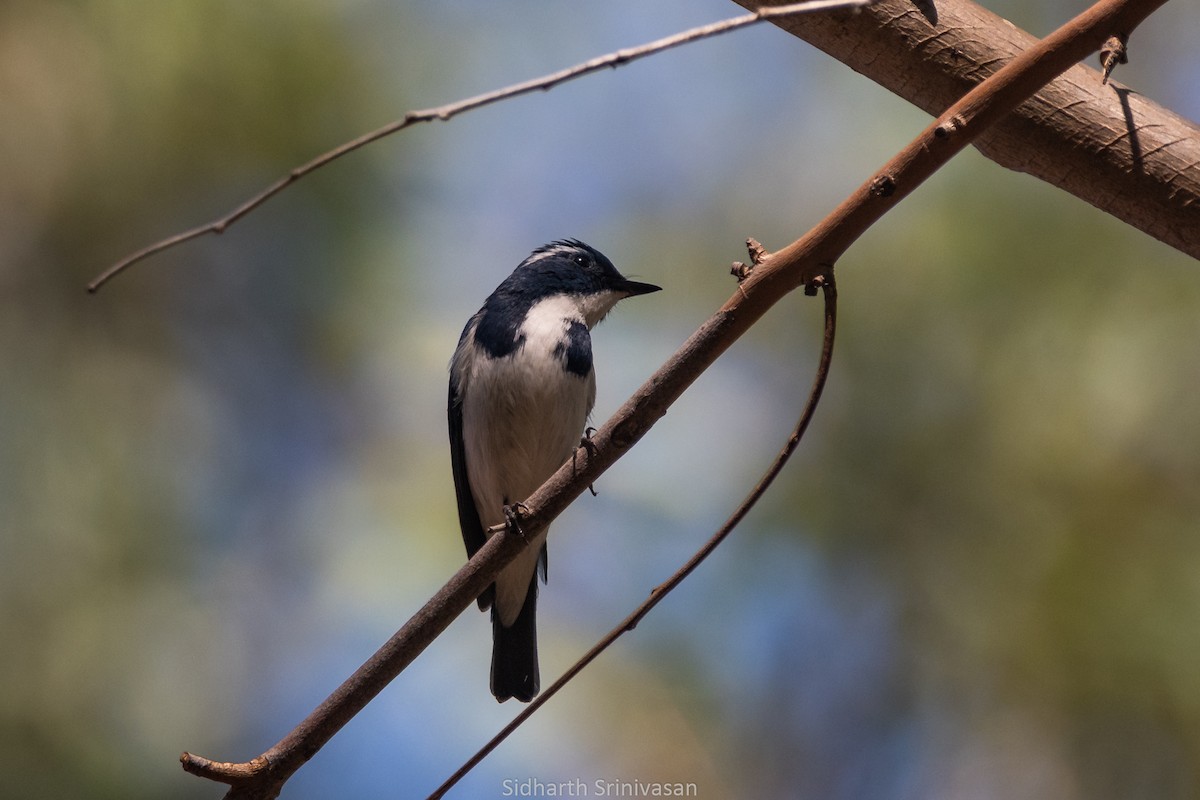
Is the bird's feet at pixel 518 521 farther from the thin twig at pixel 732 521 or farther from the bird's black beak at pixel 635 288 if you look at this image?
the bird's black beak at pixel 635 288

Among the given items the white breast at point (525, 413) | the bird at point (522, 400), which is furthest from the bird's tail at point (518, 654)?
the white breast at point (525, 413)

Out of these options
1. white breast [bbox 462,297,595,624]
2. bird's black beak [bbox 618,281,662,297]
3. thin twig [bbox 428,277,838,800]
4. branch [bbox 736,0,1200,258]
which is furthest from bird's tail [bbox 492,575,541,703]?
branch [bbox 736,0,1200,258]

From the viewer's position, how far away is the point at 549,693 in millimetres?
2172

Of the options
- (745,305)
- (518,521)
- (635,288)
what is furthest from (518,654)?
(745,305)

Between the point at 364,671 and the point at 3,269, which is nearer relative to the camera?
the point at 364,671

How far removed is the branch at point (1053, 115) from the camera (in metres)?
2.32

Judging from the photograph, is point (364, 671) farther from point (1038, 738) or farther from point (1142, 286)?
point (1142, 286)

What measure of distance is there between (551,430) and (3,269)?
3.09m

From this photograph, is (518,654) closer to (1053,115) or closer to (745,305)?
(745,305)

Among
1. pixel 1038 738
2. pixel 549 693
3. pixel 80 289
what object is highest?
pixel 549 693

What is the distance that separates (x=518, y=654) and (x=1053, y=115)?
2.68 meters

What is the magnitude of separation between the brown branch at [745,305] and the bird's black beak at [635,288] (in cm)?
207

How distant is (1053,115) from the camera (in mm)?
2369

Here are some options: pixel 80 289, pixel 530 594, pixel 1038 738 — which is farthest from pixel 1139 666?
pixel 80 289
